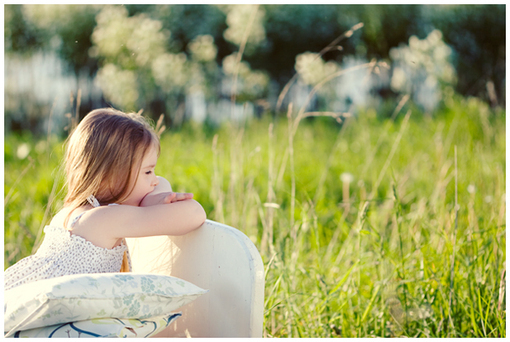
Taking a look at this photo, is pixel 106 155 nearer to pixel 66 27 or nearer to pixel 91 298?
pixel 91 298

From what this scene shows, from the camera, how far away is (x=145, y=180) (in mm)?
1016

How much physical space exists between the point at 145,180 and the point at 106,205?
10 centimetres

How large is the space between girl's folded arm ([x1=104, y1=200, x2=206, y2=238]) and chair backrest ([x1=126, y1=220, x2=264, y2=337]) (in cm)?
4

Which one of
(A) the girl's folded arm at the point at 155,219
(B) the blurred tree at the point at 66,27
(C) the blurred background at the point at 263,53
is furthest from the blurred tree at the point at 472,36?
(A) the girl's folded arm at the point at 155,219

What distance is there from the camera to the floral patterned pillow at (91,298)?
2.40ft

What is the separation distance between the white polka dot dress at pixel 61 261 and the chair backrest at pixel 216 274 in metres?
0.14

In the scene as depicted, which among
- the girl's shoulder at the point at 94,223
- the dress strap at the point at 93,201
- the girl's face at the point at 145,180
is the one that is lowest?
the girl's shoulder at the point at 94,223

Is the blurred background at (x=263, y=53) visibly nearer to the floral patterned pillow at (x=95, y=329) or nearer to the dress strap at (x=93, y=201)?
the dress strap at (x=93, y=201)

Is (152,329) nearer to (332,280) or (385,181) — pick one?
(332,280)

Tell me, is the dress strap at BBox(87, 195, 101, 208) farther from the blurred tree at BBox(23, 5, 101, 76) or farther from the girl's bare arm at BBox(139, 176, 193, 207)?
the blurred tree at BBox(23, 5, 101, 76)

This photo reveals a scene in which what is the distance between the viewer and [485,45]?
20.3ft

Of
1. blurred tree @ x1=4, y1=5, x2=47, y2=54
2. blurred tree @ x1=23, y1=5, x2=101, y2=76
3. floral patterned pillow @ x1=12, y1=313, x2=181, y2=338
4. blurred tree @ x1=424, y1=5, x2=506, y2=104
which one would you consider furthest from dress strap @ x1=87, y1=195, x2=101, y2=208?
blurred tree @ x1=424, y1=5, x2=506, y2=104

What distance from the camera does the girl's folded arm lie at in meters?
0.91

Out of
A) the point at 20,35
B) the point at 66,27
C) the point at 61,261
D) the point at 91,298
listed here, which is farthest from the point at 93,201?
the point at 20,35
